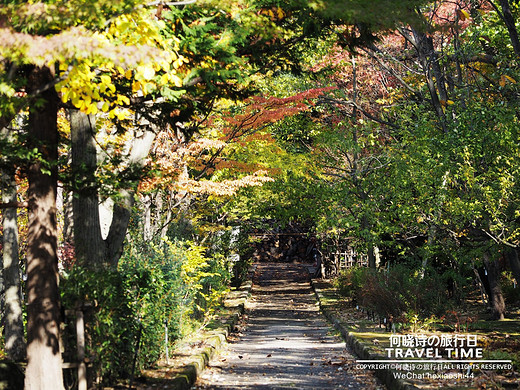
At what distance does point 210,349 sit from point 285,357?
151cm

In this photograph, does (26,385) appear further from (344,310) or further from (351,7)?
(344,310)

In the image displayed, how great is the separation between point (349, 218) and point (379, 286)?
4462 mm

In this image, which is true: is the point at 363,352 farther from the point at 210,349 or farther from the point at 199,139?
the point at 199,139

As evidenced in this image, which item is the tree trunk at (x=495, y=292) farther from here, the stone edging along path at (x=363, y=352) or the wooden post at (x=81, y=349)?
the wooden post at (x=81, y=349)

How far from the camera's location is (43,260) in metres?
7.31

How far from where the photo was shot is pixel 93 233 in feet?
31.4

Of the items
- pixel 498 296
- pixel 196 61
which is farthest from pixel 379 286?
pixel 196 61

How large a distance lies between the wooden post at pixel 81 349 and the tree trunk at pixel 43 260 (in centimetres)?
22

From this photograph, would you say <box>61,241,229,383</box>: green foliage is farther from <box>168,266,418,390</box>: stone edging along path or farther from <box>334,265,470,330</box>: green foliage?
<box>334,265,470,330</box>: green foliage

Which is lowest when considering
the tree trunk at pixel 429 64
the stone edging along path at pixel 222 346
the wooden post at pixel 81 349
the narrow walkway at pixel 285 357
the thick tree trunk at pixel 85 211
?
the narrow walkway at pixel 285 357

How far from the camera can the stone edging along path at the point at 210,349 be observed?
959 cm

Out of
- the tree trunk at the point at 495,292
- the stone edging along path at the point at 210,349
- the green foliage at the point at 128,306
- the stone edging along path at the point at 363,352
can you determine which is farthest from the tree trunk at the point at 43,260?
the tree trunk at the point at 495,292

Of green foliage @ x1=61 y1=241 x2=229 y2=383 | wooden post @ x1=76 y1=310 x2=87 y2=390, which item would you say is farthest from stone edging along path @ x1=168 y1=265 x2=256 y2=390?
wooden post @ x1=76 y1=310 x2=87 y2=390

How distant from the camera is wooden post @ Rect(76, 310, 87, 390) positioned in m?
7.37
